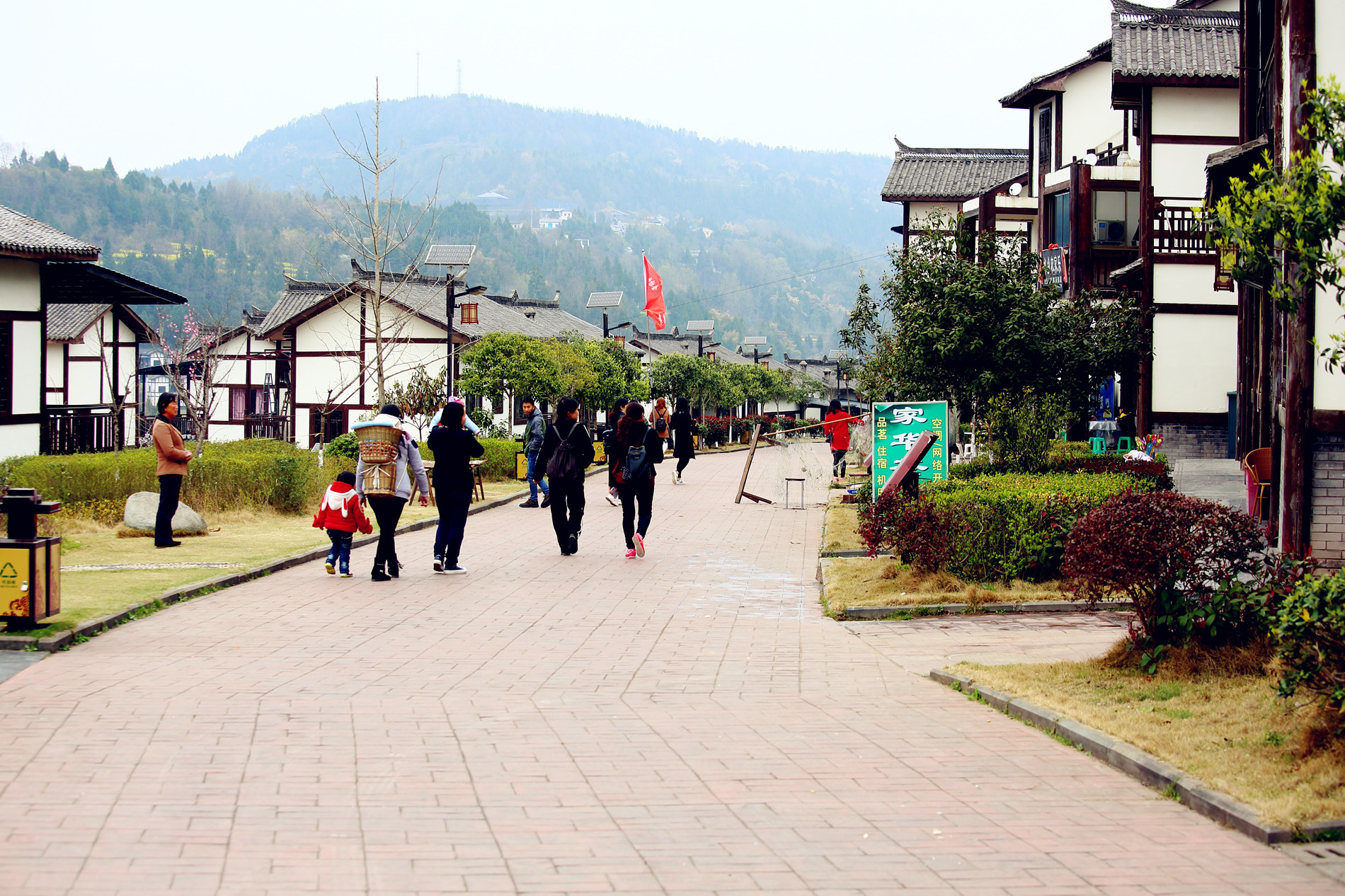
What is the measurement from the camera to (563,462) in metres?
13.7

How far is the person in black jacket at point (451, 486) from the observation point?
40.8ft

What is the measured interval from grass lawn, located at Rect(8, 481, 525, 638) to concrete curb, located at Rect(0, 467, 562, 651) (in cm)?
8

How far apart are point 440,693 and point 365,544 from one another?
8232 mm

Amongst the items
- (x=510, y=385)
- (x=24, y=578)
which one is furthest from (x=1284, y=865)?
(x=510, y=385)

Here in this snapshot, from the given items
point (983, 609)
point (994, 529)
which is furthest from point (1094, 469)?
point (983, 609)

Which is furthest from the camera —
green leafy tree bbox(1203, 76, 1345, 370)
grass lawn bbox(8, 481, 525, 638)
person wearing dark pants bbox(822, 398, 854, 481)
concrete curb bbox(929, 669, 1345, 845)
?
person wearing dark pants bbox(822, 398, 854, 481)

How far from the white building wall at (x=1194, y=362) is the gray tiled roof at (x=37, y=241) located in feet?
60.5

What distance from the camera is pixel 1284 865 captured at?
4504 mm

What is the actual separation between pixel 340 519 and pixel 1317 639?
30.0 feet

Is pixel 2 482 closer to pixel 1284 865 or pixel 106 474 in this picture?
pixel 106 474

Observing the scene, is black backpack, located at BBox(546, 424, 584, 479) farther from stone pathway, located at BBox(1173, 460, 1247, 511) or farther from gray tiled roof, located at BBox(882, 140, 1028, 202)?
gray tiled roof, located at BBox(882, 140, 1028, 202)

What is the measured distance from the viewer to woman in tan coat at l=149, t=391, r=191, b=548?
44.7 feet

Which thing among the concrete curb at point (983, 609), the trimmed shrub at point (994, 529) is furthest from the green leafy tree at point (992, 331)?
the concrete curb at point (983, 609)

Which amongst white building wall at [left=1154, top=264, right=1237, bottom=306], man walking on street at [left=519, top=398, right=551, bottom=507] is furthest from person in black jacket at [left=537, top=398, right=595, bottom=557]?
white building wall at [left=1154, top=264, right=1237, bottom=306]
